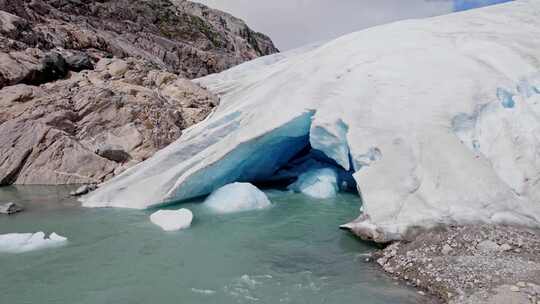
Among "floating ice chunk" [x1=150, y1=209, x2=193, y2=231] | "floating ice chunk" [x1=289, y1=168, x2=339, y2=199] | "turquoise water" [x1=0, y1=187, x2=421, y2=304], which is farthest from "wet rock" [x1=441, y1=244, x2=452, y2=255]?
"floating ice chunk" [x1=289, y1=168, x2=339, y2=199]

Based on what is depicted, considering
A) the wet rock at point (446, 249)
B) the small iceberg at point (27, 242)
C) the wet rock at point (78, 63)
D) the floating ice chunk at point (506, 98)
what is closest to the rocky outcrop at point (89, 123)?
the wet rock at point (78, 63)

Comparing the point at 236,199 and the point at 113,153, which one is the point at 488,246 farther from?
the point at 113,153

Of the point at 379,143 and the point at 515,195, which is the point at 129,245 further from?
the point at 515,195

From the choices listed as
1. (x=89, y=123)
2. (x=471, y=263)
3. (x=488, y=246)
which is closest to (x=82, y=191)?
(x=89, y=123)

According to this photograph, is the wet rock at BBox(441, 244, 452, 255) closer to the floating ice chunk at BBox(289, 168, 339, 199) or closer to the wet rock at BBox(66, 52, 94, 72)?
the floating ice chunk at BBox(289, 168, 339, 199)

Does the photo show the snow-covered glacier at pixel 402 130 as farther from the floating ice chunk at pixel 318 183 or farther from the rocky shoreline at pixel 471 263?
the floating ice chunk at pixel 318 183

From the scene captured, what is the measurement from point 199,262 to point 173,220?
2.04 meters

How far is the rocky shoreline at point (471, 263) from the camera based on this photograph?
5.20 m

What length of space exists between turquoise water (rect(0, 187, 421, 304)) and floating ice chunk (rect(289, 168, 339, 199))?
1.72m

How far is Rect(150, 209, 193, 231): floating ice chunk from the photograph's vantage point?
845 centimetres

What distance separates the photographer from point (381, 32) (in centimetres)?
1220

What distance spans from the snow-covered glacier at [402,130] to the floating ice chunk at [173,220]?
1.51m

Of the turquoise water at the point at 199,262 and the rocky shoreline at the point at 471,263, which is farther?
the turquoise water at the point at 199,262

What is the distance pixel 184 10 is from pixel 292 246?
2431 inches
